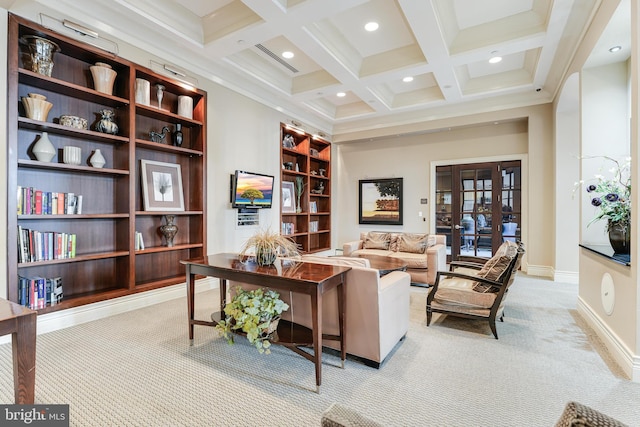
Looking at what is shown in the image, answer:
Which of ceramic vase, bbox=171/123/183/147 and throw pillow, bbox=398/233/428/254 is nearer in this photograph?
ceramic vase, bbox=171/123/183/147

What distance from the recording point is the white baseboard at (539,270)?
5.50m

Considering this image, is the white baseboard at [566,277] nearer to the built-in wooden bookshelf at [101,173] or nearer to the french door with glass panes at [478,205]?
the french door with glass panes at [478,205]

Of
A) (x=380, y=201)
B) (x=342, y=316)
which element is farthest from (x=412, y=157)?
(x=342, y=316)

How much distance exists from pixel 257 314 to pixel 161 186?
2.76m

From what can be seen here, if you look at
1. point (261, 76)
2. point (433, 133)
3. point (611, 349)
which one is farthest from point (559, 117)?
point (261, 76)

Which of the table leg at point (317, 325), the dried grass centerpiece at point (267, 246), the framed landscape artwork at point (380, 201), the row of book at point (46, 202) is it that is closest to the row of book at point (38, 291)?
the row of book at point (46, 202)

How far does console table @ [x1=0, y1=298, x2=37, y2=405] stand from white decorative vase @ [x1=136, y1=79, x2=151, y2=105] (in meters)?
3.02

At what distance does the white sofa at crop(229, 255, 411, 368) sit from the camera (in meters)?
2.30

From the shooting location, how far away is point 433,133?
22.6ft

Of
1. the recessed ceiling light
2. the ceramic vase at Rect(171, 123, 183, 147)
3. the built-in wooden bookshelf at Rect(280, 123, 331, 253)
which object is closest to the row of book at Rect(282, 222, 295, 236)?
the built-in wooden bookshelf at Rect(280, 123, 331, 253)

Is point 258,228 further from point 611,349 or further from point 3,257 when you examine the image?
point 611,349

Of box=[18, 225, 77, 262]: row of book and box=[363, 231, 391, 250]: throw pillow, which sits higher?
box=[18, 225, 77, 262]: row of book

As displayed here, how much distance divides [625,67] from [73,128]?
5.95m

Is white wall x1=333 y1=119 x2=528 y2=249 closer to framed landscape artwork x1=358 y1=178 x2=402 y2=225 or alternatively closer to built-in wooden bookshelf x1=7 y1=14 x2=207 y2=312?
framed landscape artwork x1=358 y1=178 x2=402 y2=225
